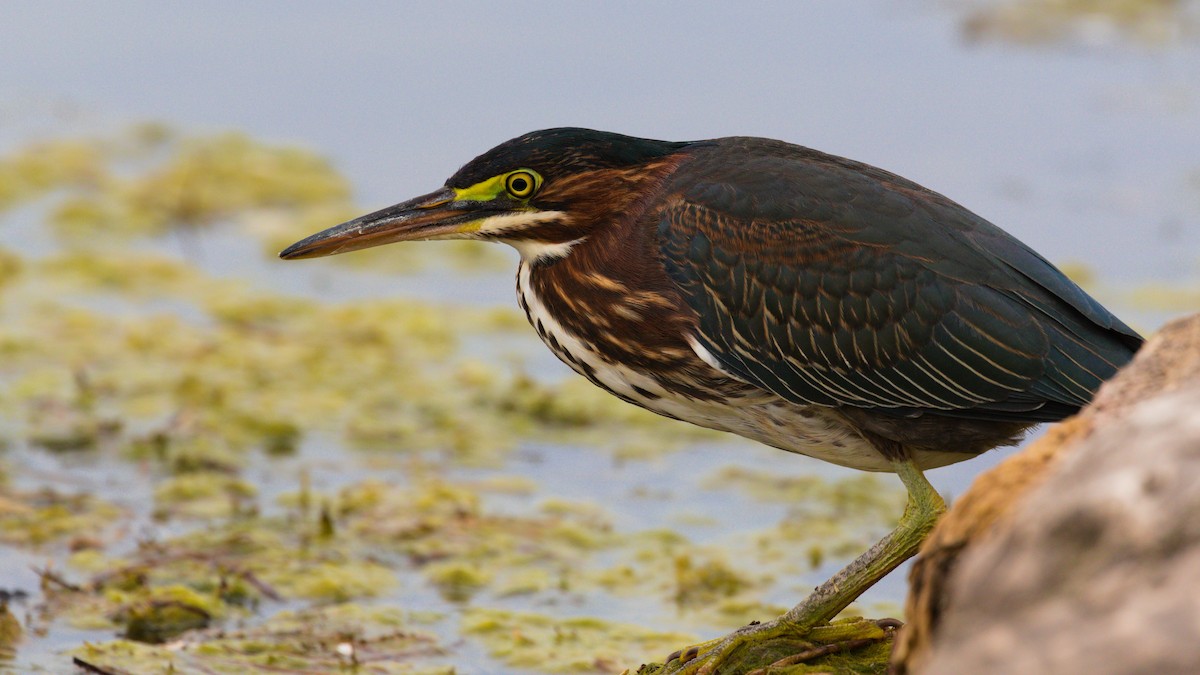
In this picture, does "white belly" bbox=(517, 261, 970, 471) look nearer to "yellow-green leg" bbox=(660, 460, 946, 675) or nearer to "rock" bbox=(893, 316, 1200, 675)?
"yellow-green leg" bbox=(660, 460, 946, 675)

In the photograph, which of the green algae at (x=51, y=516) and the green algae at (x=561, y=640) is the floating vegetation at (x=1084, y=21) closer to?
the green algae at (x=561, y=640)

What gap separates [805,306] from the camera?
4543 millimetres

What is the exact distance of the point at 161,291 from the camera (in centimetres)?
869

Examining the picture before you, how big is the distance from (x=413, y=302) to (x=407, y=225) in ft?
12.7

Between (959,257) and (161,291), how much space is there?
17.3ft

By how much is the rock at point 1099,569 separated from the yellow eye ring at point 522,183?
7.84 feet

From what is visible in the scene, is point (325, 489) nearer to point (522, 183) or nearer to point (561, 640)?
point (561, 640)

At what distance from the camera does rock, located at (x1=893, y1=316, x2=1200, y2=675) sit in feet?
6.88

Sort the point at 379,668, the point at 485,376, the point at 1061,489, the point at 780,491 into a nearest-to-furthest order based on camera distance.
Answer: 1. the point at 1061,489
2. the point at 379,668
3. the point at 780,491
4. the point at 485,376

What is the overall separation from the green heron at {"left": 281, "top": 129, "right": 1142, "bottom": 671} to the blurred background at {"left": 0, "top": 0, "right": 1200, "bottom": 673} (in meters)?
1.35

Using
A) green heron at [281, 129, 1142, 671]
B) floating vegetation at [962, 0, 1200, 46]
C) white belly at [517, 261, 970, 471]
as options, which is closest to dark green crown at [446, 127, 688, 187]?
green heron at [281, 129, 1142, 671]

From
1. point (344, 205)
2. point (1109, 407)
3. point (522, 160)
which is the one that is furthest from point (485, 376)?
point (1109, 407)

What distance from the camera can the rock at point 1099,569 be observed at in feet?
6.88

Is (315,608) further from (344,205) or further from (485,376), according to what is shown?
(344,205)
